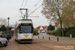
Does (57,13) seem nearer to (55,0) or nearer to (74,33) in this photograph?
(55,0)

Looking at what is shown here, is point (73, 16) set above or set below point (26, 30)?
above

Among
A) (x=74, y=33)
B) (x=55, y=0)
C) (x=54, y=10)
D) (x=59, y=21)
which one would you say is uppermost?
(x=55, y=0)

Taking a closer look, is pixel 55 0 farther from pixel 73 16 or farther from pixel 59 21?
pixel 73 16

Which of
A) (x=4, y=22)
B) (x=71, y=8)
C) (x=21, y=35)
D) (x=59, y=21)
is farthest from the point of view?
(x=4, y=22)

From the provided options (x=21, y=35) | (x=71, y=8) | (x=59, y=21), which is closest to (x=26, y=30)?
(x=21, y=35)

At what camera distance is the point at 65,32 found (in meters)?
54.2

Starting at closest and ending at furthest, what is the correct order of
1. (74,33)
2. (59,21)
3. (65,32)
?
(74,33), (59,21), (65,32)

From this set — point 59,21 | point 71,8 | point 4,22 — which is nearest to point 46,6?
point 59,21

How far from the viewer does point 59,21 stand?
165ft

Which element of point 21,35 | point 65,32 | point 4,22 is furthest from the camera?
point 4,22

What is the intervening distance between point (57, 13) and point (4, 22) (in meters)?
51.4

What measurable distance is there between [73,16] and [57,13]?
10.4 metres

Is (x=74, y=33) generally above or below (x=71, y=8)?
below

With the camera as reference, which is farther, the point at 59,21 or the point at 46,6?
the point at 59,21
